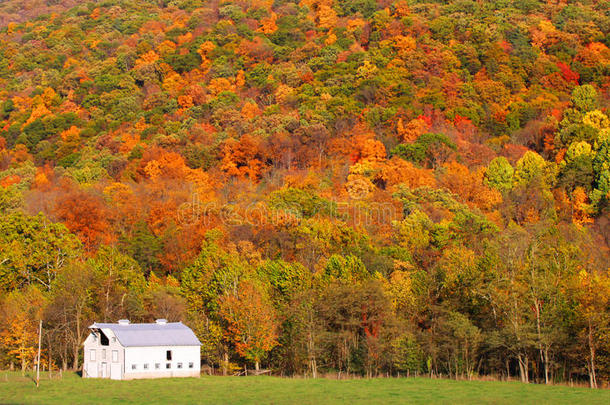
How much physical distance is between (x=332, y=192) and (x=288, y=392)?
55.9m

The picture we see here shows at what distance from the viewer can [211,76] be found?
6383 inches

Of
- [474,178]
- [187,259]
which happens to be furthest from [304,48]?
[187,259]

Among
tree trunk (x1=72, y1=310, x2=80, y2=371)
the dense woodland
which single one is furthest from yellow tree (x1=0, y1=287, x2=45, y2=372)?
tree trunk (x1=72, y1=310, x2=80, y2=371)

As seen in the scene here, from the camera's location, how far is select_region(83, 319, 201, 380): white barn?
57625 mm

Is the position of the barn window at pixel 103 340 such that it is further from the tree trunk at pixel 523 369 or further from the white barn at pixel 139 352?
the tree trunk at pixel 523 369

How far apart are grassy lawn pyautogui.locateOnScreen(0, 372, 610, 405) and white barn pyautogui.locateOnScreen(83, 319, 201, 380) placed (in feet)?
7.37

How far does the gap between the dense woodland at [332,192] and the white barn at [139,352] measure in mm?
6239

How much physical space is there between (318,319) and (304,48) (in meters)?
114

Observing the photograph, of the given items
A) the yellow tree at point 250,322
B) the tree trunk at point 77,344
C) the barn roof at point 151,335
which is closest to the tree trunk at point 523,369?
the yellow tree at point 250,322

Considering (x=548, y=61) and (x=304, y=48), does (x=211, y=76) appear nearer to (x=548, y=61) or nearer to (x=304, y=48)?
(x=304, y=48)

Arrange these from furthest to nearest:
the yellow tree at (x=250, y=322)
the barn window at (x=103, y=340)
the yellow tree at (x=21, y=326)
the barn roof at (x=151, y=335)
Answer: the yellow tree at (x=21, y=326)
the yellow tree at (x=250, y=322)
the barn window at (x=103, y=340)
the barn roof at (x=151, y=335)

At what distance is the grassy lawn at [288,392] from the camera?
1730 inches

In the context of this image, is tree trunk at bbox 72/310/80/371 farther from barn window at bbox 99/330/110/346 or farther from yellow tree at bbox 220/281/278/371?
yellow tree at bbox 220/281/278/371

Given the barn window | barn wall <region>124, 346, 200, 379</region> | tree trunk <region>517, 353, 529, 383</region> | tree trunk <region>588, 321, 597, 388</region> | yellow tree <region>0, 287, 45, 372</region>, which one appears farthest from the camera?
yellow tree <region>0, 287, 45, 372</region>
